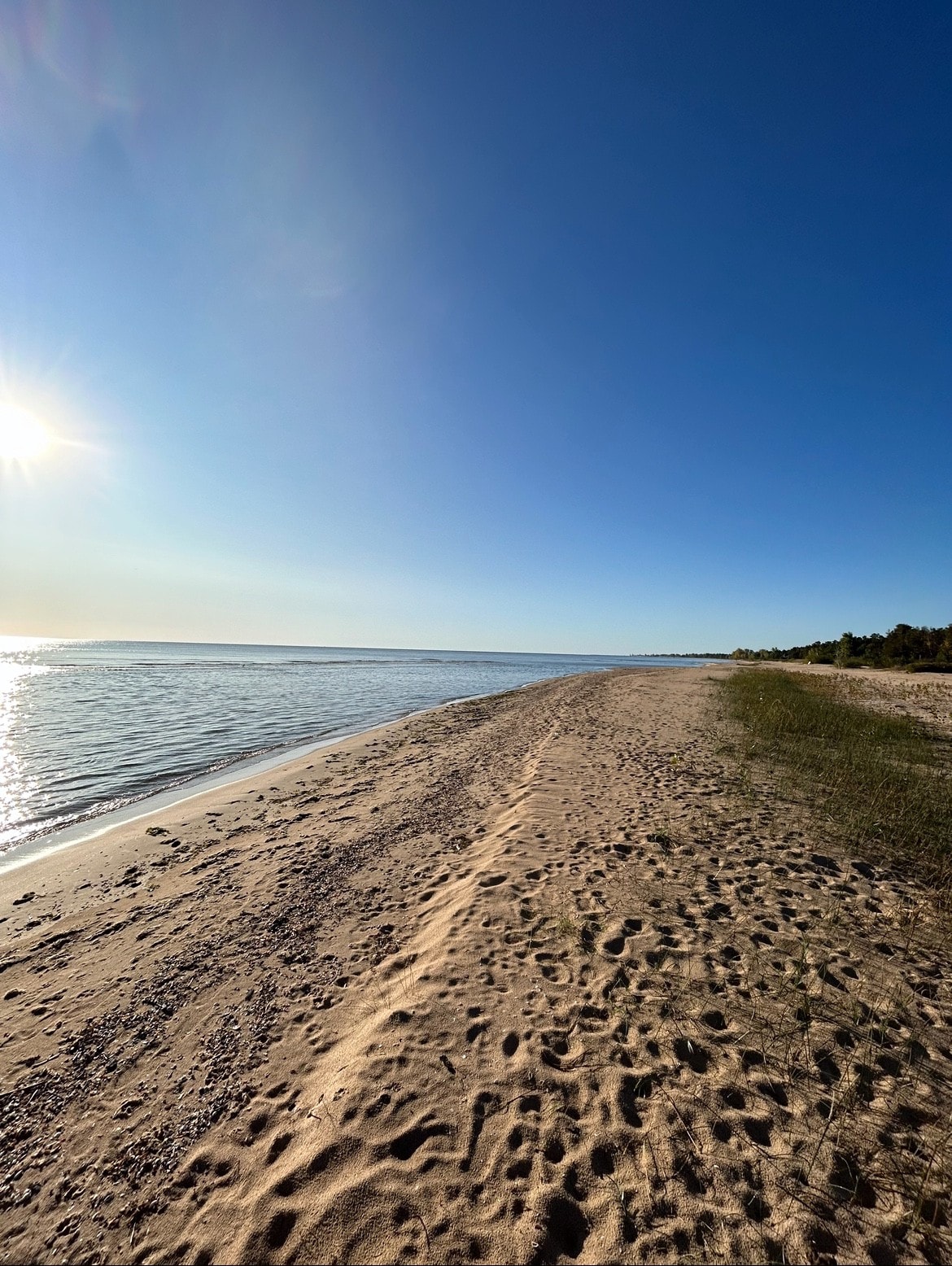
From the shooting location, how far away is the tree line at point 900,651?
47.0 meters

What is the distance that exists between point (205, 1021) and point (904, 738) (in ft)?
67.0

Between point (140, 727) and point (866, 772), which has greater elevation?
point (866, 772)

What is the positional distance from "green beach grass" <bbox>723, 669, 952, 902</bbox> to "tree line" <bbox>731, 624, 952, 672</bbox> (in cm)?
3710

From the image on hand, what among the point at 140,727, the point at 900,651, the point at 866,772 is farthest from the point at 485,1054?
the point at 900,651

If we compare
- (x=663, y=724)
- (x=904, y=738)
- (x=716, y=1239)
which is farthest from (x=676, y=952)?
(x=904, y=738)

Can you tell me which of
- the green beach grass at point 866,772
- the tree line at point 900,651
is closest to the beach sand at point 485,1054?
the green beach grass at point 866,772

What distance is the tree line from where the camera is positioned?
47031 mm

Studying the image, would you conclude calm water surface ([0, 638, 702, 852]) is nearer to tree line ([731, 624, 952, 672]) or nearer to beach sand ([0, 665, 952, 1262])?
beach sand ([0, 665, 952, 1262])

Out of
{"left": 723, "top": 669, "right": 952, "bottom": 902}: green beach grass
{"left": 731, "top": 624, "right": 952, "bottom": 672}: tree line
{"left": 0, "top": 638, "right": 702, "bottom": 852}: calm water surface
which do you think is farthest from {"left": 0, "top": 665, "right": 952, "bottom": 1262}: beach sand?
{"left": 731, "top": 624, "right": 952, "bottom": 672}: tree line

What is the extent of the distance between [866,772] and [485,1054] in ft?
38.4

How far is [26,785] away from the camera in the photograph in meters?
13.2

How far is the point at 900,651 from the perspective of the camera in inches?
2101

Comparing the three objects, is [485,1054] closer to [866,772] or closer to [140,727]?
[866,772]

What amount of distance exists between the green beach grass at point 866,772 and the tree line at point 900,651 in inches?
1461
